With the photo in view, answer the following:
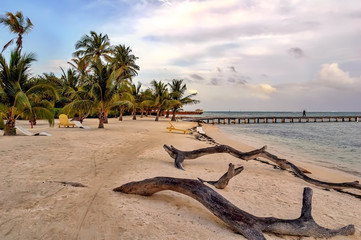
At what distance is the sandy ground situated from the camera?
9.01 ft

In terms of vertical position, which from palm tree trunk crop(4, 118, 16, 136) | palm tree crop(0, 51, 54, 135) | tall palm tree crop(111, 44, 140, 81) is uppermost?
tall palm tree crop(111, 44, 140, 81)

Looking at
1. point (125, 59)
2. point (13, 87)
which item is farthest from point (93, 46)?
point (13, 87)

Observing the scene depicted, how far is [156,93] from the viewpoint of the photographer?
103 ft

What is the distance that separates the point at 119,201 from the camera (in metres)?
3.57

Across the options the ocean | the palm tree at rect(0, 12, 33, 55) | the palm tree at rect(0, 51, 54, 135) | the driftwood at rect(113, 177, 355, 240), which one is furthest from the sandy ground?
the palm tree at rect(0, 12, 33, 55)

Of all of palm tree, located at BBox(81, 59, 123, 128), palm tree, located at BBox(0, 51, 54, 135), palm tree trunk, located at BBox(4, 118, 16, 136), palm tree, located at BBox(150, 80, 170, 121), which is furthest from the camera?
palm tree, located at BBox(150, 80, 170, 121)

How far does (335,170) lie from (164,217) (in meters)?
8.75

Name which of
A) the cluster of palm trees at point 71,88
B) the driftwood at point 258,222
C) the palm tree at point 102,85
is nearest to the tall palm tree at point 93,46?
the cluster of palm trees at point 71,88

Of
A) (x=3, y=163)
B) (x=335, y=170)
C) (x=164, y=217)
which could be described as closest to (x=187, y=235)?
(x=164, y=217)

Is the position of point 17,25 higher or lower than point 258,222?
higher

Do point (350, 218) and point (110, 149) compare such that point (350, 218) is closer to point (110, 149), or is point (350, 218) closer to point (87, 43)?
point (110, 149)

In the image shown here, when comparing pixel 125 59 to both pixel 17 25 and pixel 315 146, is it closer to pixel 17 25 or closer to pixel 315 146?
pixel 17 25

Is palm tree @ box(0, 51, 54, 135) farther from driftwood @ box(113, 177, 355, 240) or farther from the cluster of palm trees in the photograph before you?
driftwood @ box(113, 177, 355, 240)

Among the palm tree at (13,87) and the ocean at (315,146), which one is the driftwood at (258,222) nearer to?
the ocean at (315,146)
